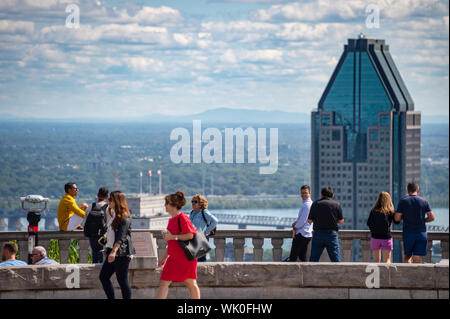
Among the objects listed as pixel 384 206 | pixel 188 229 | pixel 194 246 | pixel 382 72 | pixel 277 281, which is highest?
pixel 382 72

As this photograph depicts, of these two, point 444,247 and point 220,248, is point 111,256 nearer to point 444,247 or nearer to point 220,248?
point 220,248

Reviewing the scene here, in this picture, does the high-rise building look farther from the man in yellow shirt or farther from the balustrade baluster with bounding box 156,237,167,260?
the man in yellow shirt

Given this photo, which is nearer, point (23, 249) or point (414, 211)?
point (414, 211)

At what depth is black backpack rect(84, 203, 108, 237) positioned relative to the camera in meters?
15.4

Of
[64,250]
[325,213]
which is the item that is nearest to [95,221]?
[64,250]

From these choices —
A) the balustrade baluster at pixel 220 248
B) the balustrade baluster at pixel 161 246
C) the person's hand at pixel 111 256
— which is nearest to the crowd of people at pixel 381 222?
the balustrade baluster at pixel 220 248

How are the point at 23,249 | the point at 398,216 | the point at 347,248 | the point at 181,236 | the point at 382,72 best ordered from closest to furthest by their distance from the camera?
the point at 181,236, the point at 398,216, the point at 23,249, the point at 347,248, the point at 382,72

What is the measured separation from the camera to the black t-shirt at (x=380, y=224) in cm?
1595

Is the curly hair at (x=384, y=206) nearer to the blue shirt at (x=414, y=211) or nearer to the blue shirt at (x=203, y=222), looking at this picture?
the blue shirt at (x=414, y=211)

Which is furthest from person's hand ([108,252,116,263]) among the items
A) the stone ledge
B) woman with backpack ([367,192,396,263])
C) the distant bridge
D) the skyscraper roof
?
the distant bridge

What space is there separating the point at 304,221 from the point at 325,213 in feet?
2.95

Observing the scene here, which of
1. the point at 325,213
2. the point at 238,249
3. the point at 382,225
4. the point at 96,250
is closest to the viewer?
the point at 325,213

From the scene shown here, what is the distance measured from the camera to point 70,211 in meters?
17.0
